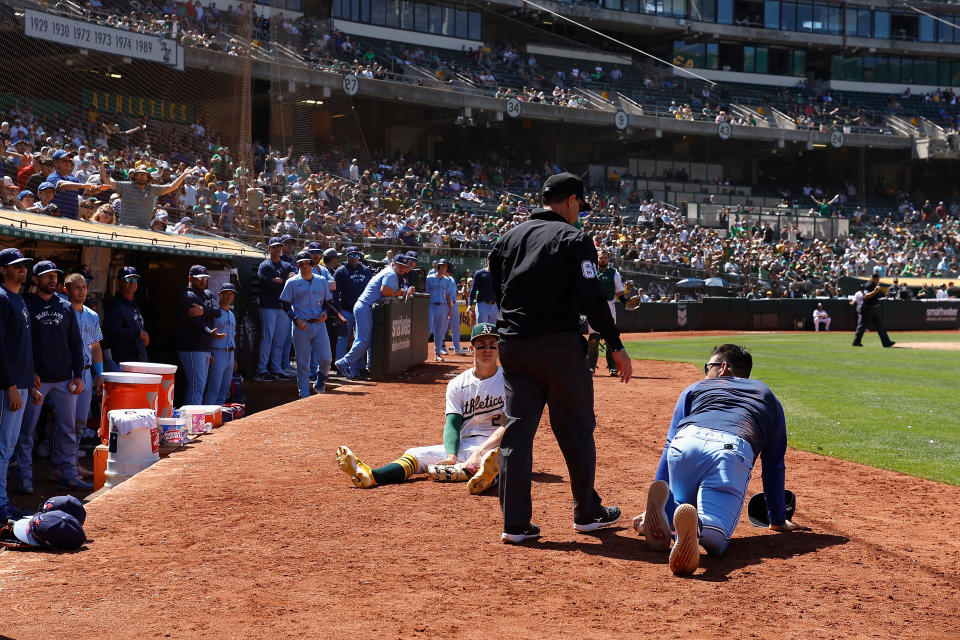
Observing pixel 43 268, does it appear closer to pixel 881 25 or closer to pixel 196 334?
pixel 196 334

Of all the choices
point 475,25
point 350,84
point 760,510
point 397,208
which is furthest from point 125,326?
point 475,25

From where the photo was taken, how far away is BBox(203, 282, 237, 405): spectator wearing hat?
13.1m

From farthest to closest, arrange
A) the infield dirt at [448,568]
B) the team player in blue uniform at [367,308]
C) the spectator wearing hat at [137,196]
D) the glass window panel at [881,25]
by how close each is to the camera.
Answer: the glass window panel at [881,25] < the team player in blue uniform at [367,308] < the spectator wearing hat at [137,196] < the infield dirt at [448,568]

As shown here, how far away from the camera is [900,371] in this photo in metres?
19.3

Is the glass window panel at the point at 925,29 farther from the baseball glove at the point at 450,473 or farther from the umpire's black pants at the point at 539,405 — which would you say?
the umpire's black pants at the point at 539,405

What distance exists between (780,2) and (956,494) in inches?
2326

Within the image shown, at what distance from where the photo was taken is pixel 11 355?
757cm

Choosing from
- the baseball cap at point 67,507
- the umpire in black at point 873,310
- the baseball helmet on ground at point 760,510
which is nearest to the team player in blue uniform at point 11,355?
the baseball cap at point 67,507

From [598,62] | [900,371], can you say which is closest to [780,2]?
[598,62]

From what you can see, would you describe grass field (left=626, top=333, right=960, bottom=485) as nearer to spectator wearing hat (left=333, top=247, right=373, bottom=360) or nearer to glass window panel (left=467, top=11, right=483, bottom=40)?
spectator wearing hat (left=333, top=247, right=373, bottom=360)

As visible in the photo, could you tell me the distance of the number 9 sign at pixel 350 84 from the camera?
39.6m

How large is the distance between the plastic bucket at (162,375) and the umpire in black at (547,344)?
18.3 ft

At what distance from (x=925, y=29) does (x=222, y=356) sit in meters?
62.5

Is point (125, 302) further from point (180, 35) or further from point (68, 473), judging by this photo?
point (180, 35)
